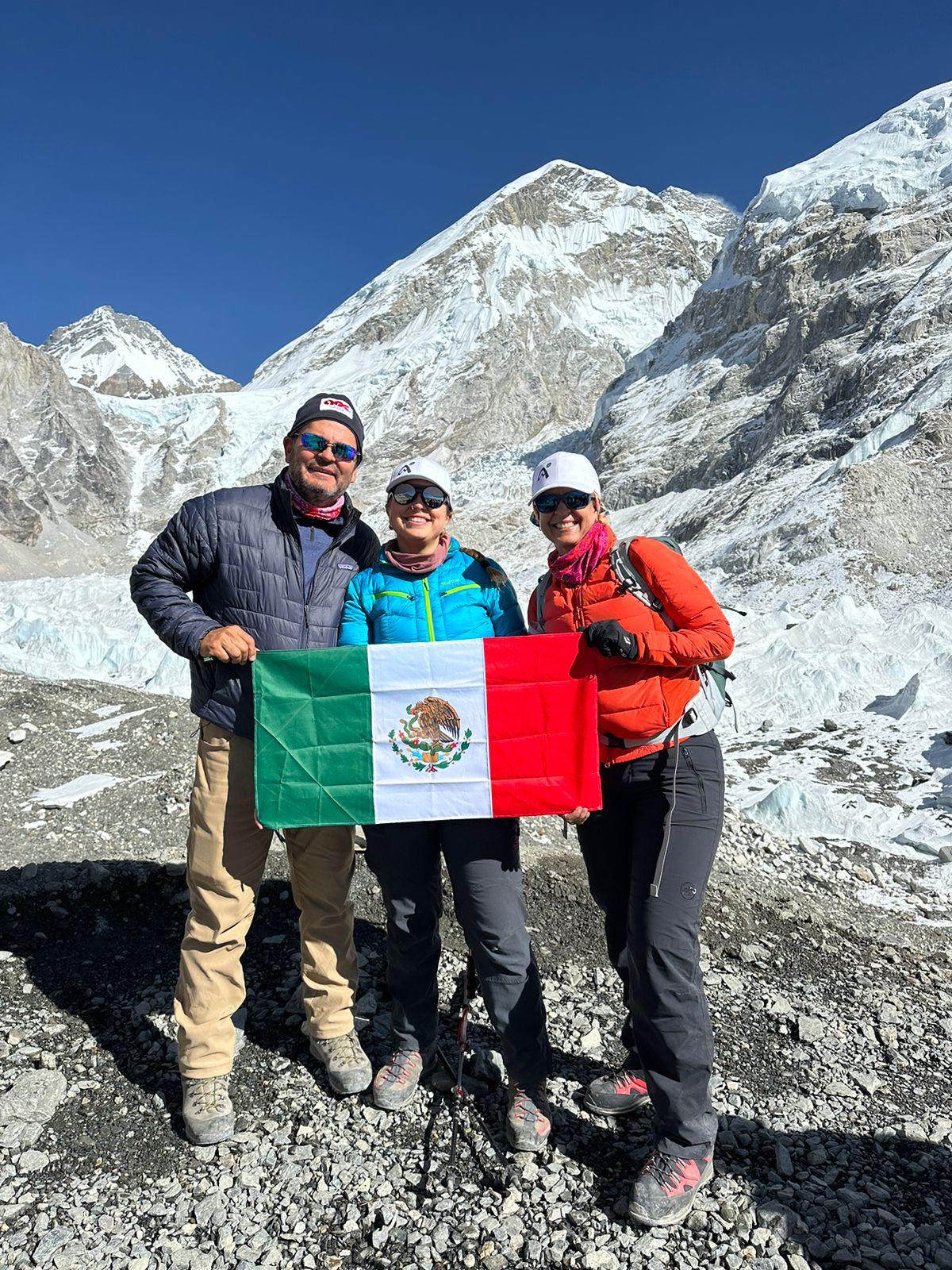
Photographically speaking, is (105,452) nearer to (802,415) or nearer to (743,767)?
(802,415)

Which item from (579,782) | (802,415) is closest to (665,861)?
(579,782)

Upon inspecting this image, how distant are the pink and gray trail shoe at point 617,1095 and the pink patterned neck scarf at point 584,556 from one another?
2.40 m

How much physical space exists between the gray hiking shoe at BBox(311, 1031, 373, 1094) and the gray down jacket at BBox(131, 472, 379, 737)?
1597 millimetres

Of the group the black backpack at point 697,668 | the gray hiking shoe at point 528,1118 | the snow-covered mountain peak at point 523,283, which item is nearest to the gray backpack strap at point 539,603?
the black backpack at point 697,668

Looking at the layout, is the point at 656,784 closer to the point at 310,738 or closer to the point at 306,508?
the point at 310,738

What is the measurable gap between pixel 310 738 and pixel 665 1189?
93.0 inches

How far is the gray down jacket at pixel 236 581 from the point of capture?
3.68 meters

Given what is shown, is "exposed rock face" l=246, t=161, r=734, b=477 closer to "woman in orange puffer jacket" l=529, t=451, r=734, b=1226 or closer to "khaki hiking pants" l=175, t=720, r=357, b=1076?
"woman in orange puffer jacket" l=529, t=451, r=734, b=1226

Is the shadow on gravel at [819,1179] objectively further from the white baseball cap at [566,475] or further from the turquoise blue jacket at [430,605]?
the white baseball cap at [566,475]

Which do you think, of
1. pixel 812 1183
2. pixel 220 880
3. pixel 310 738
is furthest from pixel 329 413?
pixel 812 1183

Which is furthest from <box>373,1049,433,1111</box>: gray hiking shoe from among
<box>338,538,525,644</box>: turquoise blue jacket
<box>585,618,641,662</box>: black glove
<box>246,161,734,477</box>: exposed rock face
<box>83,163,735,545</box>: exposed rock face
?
<box>246,161,734,477</box>: exposed rock face

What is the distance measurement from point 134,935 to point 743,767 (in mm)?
8055

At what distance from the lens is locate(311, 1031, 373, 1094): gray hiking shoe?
12.7 feet

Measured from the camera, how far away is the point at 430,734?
3.75m
